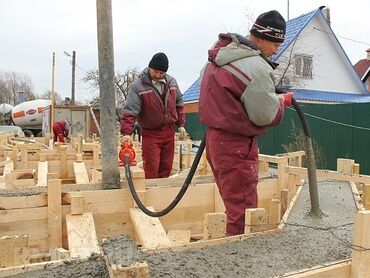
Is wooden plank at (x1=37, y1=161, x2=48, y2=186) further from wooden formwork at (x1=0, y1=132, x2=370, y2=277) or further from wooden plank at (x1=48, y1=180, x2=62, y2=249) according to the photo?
wooden plank at (x1=48, y1=180, x2=62, y2=249)

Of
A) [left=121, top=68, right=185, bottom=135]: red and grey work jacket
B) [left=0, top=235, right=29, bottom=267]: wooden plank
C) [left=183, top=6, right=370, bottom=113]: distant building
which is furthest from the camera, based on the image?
[left=183, top=6, right=370, bottom=113]: distant building

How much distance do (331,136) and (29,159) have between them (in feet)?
29.1

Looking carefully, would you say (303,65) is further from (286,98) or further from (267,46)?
(286,98)

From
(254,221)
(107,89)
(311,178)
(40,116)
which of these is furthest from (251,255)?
(40,116)

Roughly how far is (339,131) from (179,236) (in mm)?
9727

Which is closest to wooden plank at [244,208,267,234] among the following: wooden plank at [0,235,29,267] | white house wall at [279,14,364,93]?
wooden plank at [0,235,29,267]

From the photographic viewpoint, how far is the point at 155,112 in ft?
17.2

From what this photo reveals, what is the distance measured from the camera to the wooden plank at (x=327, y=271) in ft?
6.15

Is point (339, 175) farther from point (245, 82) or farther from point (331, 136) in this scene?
point (331, 136)

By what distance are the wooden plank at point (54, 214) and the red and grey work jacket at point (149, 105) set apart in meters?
1.67

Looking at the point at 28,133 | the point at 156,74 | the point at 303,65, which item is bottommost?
the point at 28,133

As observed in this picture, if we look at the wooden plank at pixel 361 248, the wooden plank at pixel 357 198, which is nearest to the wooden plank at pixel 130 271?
the wooden plank at pixel 361 248

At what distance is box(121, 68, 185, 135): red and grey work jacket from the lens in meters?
5.04

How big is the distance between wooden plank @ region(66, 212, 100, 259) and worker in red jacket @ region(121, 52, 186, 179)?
177 cm
